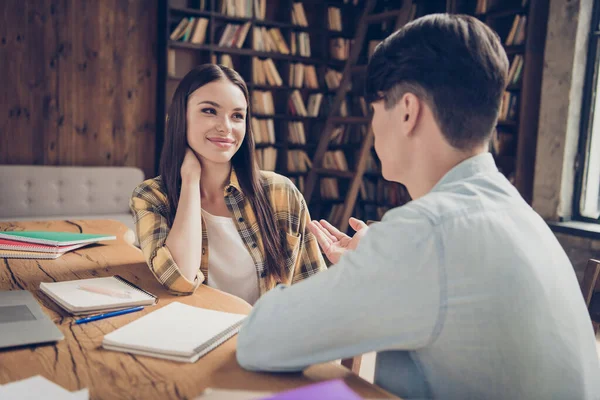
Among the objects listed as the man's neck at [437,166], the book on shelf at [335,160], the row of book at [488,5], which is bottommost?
the book on shelf at [335,160]

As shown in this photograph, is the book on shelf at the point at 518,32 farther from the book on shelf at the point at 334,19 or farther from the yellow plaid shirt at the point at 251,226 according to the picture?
the yellow plaid shirt at the point at 251,226

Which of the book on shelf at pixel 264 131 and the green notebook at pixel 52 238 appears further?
the book on shelf at pixel 264 131

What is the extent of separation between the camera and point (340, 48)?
5.39 meters

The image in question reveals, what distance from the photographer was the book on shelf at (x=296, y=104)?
203 inches

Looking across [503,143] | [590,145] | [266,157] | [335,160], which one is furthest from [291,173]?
[590,145]

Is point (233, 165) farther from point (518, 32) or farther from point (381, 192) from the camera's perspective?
point (381, 192)

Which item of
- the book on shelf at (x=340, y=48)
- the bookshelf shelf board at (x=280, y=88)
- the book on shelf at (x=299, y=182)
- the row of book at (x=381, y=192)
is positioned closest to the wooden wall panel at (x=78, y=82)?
the bookshelf shelf board at (x=280, y=88)

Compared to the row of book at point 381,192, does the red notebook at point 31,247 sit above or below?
above

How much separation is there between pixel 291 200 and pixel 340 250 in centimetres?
61

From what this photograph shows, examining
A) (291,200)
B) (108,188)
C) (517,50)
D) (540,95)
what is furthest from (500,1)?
(108,188)

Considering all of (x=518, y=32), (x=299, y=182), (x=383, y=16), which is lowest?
(x=299, y=182)

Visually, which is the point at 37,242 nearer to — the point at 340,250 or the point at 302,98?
the point at 340,250

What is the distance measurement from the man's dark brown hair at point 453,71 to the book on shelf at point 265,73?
13.6 feet

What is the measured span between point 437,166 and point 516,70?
3.46 m
